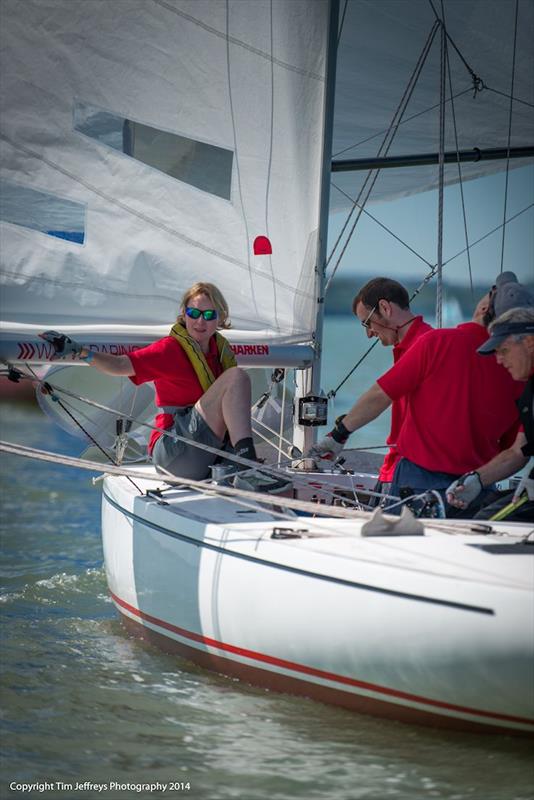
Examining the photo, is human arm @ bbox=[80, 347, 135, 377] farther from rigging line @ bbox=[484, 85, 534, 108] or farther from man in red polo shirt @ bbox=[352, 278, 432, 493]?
rigging line @ bbox=[484, 85, 534, 108]

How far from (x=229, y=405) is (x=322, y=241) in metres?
1.28

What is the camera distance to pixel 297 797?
2.74 meters

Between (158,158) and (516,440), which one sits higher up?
(158,158)

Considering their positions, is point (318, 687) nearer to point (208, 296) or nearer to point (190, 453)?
point (190, 453)

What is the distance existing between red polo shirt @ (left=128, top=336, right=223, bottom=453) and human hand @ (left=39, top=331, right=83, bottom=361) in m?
0.22

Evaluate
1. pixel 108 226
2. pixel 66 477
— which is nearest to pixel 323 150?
pixel 108 226

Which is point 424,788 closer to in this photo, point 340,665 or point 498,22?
point 340,665

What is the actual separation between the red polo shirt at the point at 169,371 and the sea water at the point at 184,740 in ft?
3.03

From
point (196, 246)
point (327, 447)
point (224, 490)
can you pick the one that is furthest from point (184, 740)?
point (196, 246)

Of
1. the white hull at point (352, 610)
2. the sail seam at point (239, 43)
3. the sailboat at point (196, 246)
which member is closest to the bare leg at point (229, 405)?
the sailboat at point (196, 246)

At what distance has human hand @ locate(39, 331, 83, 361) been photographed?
402 cm

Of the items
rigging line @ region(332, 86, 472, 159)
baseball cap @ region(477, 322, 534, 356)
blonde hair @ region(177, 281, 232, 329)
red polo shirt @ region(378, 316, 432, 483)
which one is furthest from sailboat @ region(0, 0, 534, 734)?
rigging line @ region(332, 86, 472, 159)

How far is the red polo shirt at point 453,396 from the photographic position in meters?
3.52

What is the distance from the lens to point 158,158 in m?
4.76
